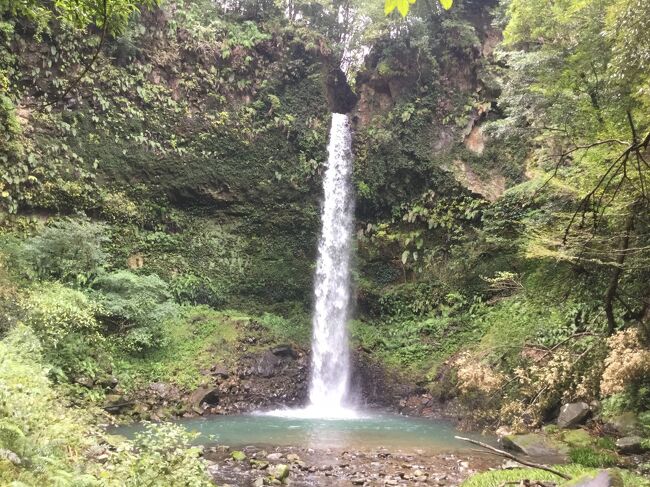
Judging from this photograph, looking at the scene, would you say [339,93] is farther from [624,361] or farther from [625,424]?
[624,361]

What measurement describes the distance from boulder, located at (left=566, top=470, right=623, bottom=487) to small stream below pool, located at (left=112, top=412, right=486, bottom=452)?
17.3ft

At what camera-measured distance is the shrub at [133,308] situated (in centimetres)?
1326

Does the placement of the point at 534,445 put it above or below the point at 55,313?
below

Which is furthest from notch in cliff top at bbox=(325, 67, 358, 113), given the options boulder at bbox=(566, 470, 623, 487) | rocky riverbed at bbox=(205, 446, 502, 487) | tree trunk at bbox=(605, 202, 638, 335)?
boulder at bbox=(566, 470, 623, 487)

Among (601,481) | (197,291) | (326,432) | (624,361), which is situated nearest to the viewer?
(601,481)

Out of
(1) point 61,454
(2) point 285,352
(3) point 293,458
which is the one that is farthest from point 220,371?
(1) point 61,454

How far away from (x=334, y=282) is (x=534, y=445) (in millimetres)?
11798

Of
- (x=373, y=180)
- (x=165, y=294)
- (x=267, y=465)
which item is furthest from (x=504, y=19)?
(x=267, y=465)

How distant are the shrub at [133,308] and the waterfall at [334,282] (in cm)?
550

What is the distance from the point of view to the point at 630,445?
6.71m

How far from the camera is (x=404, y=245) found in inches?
751

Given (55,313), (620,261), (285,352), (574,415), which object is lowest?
(285,352)

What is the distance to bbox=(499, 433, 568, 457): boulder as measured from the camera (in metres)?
7.33

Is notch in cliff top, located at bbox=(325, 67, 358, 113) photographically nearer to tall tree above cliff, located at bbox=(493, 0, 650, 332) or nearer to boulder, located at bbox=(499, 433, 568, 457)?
tall tree above cliff, located at bbox=(493, 0, 650, 332)
